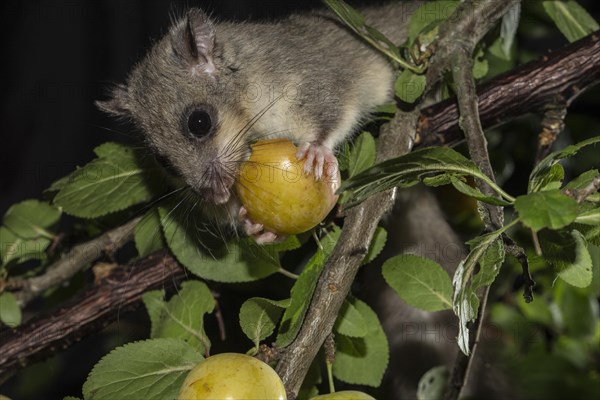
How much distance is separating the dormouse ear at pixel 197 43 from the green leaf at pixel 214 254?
1.60 feet

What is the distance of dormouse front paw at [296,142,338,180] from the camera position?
1.53 meters

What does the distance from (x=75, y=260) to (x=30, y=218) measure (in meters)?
0.21

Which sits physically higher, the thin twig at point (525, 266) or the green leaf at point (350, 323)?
the thin twig at point (525, 266)

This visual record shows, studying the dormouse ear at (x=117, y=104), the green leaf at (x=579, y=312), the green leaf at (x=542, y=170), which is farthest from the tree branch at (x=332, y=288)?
the green leaf at (x=579, y=312)

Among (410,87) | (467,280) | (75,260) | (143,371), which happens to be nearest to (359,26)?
(410,87)

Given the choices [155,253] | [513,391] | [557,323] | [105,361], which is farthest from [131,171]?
[557,323]

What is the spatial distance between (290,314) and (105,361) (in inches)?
13.6

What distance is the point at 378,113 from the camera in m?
2.07

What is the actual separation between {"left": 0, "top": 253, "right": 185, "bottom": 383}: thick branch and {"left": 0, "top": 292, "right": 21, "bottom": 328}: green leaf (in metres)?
0.05

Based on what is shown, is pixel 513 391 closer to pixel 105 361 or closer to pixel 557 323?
pixel 557 323

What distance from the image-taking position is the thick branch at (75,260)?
7.32 ft

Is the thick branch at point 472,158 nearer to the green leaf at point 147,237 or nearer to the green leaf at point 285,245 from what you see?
the green leaf at point 285,245

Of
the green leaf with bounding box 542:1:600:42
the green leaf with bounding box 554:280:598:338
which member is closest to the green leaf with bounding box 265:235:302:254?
the green leaf with bounding box 542:1:600:42

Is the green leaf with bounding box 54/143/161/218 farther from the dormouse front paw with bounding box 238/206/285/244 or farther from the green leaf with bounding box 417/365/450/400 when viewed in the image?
the green leaf with bounding box 417/365/450/400
